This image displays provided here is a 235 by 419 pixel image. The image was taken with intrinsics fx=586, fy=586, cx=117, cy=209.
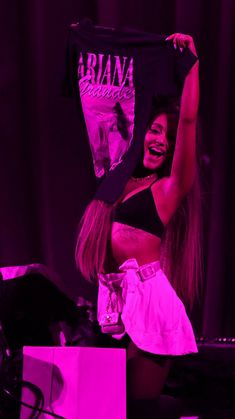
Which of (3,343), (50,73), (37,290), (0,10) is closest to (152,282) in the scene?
(37,290)

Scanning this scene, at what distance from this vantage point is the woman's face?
1.64 meters

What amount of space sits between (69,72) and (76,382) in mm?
875

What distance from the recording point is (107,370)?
1304mm

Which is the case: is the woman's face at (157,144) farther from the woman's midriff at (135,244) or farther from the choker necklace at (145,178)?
the woman's midriff at (135,244)

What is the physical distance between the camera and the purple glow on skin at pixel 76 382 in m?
1.27

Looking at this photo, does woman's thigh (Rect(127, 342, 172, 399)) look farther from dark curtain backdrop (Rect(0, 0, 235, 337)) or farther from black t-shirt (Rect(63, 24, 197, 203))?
black t-shirt (Rect(63, 24, 197, 203))

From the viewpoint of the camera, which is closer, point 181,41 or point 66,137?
point 181,41

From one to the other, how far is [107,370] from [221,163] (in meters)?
0.81

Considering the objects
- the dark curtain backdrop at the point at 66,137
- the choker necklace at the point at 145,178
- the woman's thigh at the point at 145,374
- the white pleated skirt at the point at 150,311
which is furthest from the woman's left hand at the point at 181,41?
the woman's thigh at the point at 145,374

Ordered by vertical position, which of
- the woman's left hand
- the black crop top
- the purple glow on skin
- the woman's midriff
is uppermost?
the woman's left hand

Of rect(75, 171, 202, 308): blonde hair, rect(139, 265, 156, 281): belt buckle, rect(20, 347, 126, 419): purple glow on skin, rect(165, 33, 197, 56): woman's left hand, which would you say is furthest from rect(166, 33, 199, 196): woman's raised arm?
rect(20, 347, 126, 419): purple glow on skin

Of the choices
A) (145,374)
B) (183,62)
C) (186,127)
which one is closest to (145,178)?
(186,127)

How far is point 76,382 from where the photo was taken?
127 cm

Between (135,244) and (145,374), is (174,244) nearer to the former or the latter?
(135,244)
